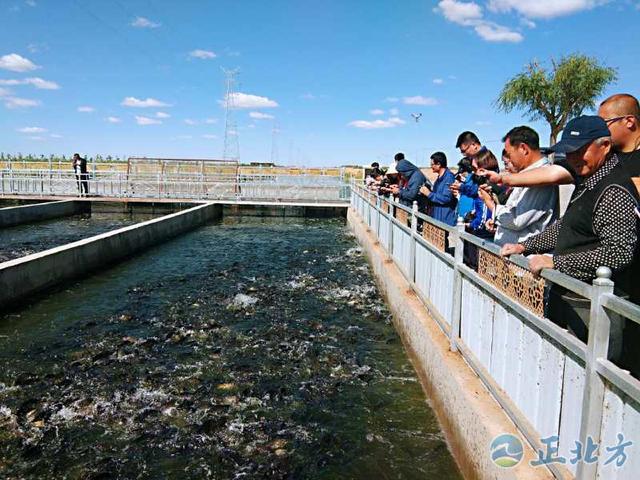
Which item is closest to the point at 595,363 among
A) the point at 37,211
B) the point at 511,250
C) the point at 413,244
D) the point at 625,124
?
the point at 511,250

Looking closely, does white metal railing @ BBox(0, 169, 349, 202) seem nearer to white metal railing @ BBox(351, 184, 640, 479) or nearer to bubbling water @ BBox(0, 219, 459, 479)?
bubbling water @ BBox(0, 219, 459, 479)

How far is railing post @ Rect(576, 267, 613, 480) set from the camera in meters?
1.96

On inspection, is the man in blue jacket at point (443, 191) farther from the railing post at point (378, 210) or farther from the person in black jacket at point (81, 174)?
the person in black jacket at point (81, 174)

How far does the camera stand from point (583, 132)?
2.53 m

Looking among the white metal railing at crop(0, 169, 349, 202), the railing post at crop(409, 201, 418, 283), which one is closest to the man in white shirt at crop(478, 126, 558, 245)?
the railing post at crop(409, 201, 418, 283)

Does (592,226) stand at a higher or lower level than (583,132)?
lower

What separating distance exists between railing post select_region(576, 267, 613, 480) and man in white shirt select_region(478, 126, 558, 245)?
1.92m

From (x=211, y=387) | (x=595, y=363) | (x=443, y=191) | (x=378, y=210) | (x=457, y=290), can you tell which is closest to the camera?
(x=595, y=363)

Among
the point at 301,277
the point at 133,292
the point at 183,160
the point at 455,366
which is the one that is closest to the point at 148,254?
the point at 133,292

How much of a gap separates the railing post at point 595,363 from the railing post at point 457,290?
200cm

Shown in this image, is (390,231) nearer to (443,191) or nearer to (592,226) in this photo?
(443,191)

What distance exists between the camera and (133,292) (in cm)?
877

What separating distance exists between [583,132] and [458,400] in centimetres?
215

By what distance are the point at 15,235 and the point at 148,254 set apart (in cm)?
566
